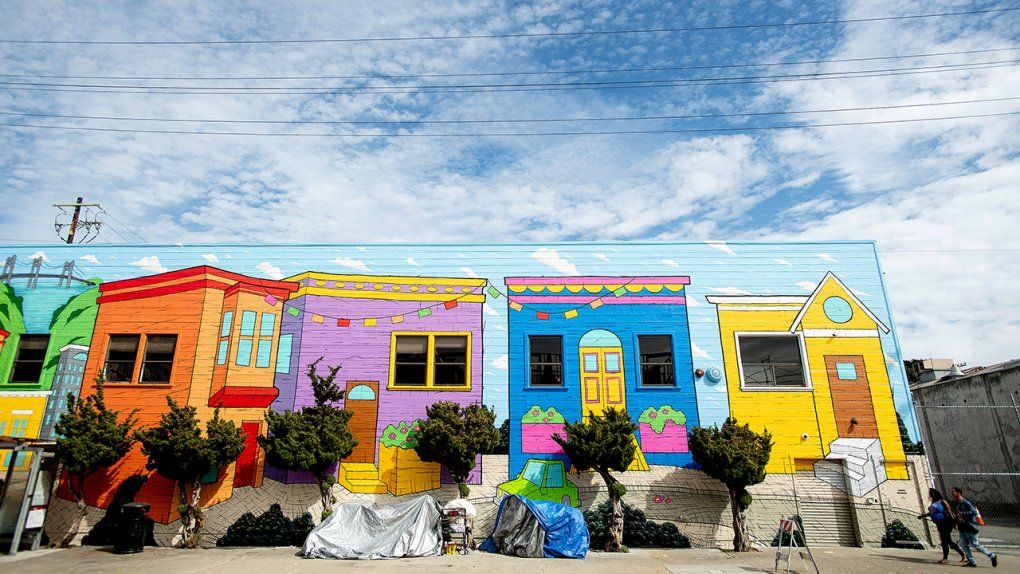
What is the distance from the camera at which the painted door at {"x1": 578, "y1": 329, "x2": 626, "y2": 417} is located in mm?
14836

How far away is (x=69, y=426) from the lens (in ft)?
43.9

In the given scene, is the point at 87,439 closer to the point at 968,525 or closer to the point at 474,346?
the point at 474,346

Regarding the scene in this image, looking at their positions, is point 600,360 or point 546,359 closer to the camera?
point 600,360

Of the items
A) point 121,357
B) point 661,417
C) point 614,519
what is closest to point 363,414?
point 614,519

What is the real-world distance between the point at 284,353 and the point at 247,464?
2.89 m

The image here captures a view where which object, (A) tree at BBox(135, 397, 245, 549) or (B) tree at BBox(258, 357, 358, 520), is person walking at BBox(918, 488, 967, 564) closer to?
(B) tree at BBox(258, 357, 358, 520)

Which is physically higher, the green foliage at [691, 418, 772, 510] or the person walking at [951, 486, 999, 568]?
the green foliage at [691, 418, 772, 510]

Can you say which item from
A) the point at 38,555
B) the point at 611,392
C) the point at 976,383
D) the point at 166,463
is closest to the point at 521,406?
the point at 611,392

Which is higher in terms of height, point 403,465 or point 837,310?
point 837,310

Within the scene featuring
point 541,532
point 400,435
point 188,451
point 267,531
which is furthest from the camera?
point 400,435

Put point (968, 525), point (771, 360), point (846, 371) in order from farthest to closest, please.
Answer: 1. point (771, 360)
2. point (846, 371)
3. point (968, 525)

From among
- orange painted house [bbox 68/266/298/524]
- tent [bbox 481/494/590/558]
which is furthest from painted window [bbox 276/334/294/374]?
tent [bbox 481/494/590/558]

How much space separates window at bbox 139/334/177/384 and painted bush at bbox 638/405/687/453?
12.5 meters

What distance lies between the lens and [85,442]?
1322 centimetres
